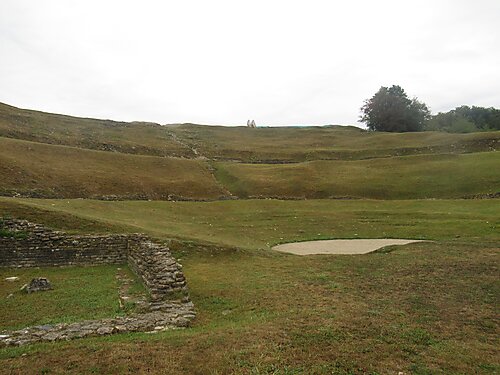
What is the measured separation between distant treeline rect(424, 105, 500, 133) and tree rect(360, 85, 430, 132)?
5729 mm

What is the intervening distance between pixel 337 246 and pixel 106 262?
13.9 meters

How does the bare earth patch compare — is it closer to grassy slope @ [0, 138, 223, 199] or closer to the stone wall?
the stone wall

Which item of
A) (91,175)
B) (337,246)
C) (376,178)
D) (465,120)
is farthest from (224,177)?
(465,120)

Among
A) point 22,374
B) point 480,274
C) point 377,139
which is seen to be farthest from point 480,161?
point 22,374

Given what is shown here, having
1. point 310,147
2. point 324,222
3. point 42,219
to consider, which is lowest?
point 324,222

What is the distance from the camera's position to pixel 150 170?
51.5 metres

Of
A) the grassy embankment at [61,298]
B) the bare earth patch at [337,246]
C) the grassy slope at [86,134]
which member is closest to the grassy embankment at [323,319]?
the bare earth patch at [337,246]

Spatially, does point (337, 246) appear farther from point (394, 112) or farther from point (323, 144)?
point (394, 112)

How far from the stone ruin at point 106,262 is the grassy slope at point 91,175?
16.8 metres

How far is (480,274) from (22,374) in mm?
15883

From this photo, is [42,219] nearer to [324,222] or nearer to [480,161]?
[324,222]

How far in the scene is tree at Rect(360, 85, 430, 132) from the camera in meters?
105

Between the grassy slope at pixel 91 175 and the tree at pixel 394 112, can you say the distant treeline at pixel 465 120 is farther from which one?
the grassy slope at pixel 91 175

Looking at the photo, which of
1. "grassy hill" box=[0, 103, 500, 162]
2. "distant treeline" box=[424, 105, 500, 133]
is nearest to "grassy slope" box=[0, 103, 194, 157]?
"grassy hill" box=[0, 103, 500, 162]
